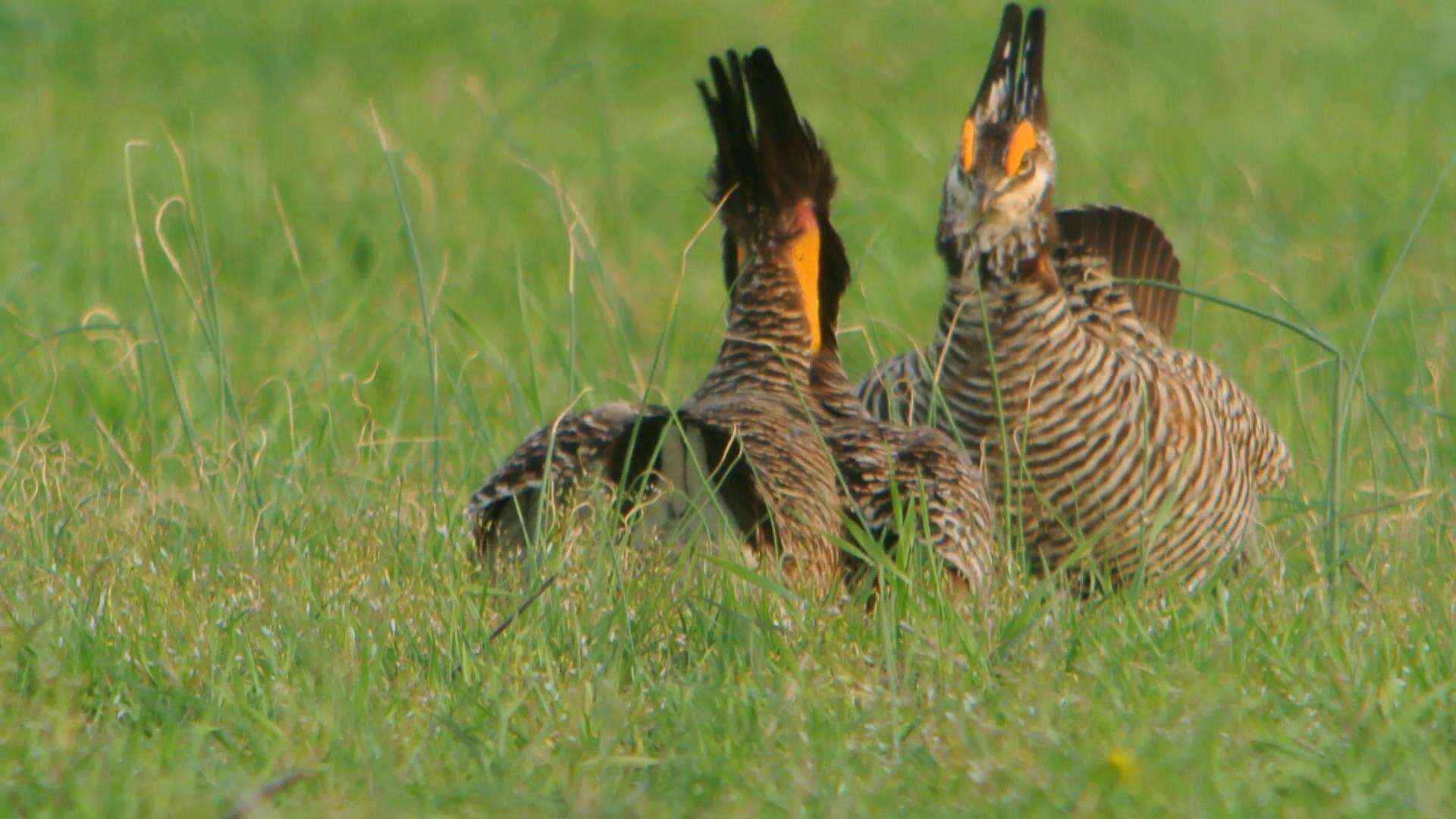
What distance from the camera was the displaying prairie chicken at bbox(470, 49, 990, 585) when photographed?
3682 millimetres

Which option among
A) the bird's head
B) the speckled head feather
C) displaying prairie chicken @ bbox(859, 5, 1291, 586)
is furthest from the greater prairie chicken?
the bird's head

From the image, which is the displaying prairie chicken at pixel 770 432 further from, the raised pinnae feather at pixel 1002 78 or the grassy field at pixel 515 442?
the raised pinnae feather at pixel 1002 78

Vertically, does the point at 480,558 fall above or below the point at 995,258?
below

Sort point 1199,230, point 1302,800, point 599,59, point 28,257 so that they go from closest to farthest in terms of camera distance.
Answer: point 1302,800 < point 1199,230 < point 28,257 < point 599,59

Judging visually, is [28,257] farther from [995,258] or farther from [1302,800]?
[1302,800]

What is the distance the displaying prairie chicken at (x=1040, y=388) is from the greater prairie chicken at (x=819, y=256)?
0.19 m

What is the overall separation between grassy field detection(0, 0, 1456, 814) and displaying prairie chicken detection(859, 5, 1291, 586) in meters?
0.20

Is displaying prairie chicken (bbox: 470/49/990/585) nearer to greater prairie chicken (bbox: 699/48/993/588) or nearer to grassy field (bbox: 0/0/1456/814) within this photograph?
greater prairie chicken (bbox: 699/48/993/588)

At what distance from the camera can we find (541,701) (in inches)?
116

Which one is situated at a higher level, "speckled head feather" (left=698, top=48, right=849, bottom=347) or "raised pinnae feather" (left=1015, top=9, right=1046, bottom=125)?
"raised pinnae feather" (left=1015, top=9, right=1046, bottom=125)

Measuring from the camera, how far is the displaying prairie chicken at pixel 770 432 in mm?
3682

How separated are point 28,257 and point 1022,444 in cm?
417

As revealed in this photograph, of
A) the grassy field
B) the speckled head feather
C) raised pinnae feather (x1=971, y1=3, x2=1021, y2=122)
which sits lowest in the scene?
the grassy field

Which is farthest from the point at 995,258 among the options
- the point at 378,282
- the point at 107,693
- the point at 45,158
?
the point at 45,158
